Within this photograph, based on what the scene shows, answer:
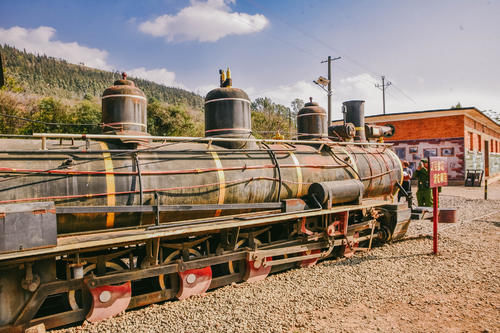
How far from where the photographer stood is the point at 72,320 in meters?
4.15

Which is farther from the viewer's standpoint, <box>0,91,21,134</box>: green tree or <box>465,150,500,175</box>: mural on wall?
<box>465,150,500,175</box>: mural on wall

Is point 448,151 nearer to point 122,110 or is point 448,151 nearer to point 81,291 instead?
point 122,110

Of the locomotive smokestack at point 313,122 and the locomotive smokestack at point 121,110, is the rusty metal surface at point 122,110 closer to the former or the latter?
the locomotive smokestack at point 121,110

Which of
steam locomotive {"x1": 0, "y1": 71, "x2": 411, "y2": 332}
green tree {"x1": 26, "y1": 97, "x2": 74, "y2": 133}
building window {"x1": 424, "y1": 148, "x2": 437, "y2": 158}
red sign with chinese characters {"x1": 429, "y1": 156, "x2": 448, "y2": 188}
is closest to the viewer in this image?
steam locomotive {"x1": 0, "y1": 71, "x2": 411, "y2": 332}

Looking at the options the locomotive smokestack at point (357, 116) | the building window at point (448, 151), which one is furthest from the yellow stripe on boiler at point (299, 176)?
the building window at point (448, 151)

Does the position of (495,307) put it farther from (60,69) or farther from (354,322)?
(60,69)

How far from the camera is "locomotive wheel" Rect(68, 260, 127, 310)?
4.30m

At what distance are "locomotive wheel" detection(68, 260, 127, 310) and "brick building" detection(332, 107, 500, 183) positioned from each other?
2333 centimetres

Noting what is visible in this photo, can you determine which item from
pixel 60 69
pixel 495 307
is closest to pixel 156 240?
pixel 495 307

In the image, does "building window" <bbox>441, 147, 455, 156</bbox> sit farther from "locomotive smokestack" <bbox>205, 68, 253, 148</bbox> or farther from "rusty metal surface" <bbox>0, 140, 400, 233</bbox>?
"locomotive smokestack" <bbox>205, 68, 253, 148</bbox>

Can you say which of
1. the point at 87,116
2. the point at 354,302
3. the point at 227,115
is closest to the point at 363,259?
the point at 354,302

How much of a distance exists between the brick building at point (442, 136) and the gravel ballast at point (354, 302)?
17903 mm

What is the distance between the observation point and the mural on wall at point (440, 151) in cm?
2250

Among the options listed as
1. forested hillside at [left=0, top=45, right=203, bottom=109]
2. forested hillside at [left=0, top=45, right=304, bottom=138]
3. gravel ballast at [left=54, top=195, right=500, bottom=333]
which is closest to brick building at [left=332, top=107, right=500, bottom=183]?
forested hillside at [left=0, top=45, right=304, bottom=138]
